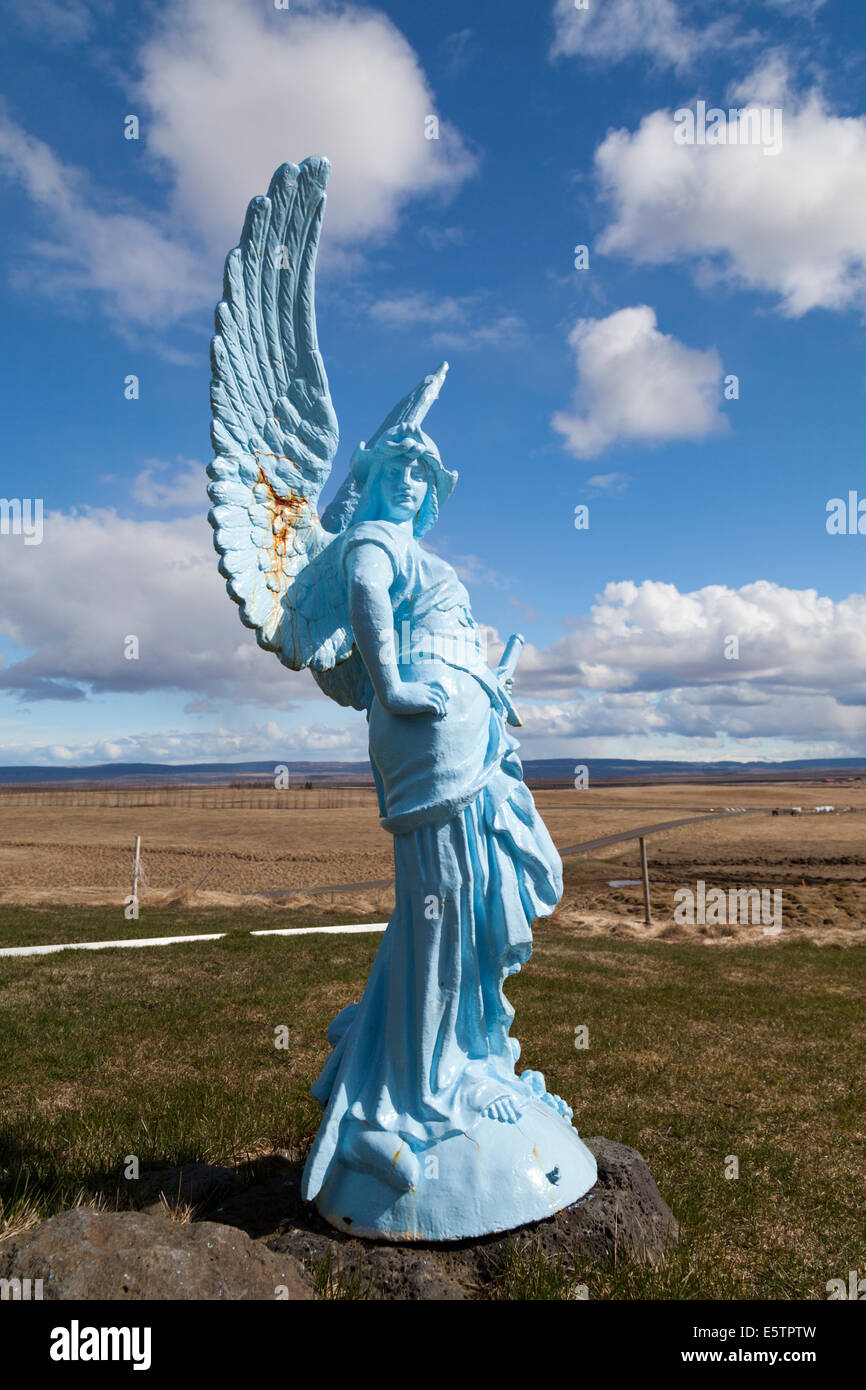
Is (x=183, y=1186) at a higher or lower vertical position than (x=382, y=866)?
higher

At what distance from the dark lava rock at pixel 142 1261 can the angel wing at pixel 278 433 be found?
7.79 feet

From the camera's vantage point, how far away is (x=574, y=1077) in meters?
6.94

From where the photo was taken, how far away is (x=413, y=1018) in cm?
381

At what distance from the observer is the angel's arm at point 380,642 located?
362 centimetres

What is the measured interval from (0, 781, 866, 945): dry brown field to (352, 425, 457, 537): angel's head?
1243cm

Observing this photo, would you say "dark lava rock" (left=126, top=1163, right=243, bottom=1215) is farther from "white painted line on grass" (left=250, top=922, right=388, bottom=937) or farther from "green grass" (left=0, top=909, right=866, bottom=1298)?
"white painted line on grass" (left=250, top=922, right=388, bottom=937)

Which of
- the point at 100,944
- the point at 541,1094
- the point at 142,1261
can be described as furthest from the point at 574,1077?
the point at 100,944

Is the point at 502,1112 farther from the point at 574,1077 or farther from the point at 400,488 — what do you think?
the point at 574,1077

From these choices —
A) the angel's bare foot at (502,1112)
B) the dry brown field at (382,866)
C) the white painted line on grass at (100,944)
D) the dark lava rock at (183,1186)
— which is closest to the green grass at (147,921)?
the white painted line on grass at (100,944)

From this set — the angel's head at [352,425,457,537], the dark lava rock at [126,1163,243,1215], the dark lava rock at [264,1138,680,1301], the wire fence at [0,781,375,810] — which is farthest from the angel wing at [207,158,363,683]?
the wire fence at [0,781,375,810]

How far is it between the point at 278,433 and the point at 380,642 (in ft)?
3.92

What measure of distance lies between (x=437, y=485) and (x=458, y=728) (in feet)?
4.54
